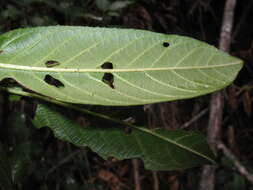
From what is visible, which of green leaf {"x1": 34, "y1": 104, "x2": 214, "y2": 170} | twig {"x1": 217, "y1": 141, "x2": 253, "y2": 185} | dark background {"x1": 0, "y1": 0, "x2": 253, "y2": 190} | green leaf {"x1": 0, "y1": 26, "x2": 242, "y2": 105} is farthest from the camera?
dark background {"x1": 0, "y1": 0, "x2": 253, "y2": 190}

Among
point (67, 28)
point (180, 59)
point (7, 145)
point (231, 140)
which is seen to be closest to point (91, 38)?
point (67, 28)

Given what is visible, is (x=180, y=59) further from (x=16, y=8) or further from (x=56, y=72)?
(x=16, y=8)

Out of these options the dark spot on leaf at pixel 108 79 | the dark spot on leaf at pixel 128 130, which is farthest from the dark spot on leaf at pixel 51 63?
the dark spot on leaf at pixel 128 130

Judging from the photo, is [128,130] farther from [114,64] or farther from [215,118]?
[215,118]

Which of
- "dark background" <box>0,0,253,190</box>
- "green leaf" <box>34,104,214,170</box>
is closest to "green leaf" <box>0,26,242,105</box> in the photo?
"green leaf" <box>34,104,214,170</box>

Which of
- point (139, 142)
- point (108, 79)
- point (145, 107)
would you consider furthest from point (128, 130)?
point (145, 107)

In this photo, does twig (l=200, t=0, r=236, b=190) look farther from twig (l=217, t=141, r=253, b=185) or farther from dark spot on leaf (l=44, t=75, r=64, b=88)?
dark spot on leaf (l=44, t=75, r=64, b=88)
